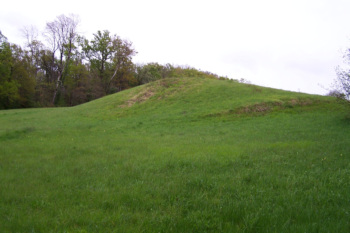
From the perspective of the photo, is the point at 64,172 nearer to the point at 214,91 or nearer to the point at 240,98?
the point at 240,98

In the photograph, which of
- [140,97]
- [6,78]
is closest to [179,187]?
Result: [140,97]

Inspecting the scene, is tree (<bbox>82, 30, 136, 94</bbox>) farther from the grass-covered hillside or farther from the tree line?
the grass-covered hillside

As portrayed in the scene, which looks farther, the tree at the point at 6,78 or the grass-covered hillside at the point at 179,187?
the tree at the point at 6,78

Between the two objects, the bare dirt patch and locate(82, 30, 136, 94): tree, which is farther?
locate(82, 30, 136, 94): tree

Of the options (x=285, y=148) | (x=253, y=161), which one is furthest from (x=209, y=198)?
(x=285, y=148)

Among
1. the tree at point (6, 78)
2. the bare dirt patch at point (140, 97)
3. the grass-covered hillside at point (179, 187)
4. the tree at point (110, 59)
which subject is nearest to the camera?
the grass-covered hillside at point (179, 187)

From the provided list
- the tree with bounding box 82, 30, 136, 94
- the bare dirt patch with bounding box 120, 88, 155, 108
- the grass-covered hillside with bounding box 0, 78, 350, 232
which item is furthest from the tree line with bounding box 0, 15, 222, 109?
the grass-covered hillside with bounding box 0, 78, 350, 232

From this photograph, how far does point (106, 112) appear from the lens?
80.3 ft

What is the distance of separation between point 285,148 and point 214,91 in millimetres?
19528

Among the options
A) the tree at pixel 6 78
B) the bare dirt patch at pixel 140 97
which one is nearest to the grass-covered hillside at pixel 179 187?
the bare dirt patch at pixel 140 97

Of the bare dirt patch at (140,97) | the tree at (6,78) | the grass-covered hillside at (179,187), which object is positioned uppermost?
the tree at (6,78)

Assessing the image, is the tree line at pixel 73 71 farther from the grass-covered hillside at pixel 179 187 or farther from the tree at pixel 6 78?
the grass-covered hillside at pixel 179 187

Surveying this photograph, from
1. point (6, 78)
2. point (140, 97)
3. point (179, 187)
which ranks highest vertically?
point (6, 78)

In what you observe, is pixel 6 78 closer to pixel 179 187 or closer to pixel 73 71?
pixel 73 71
